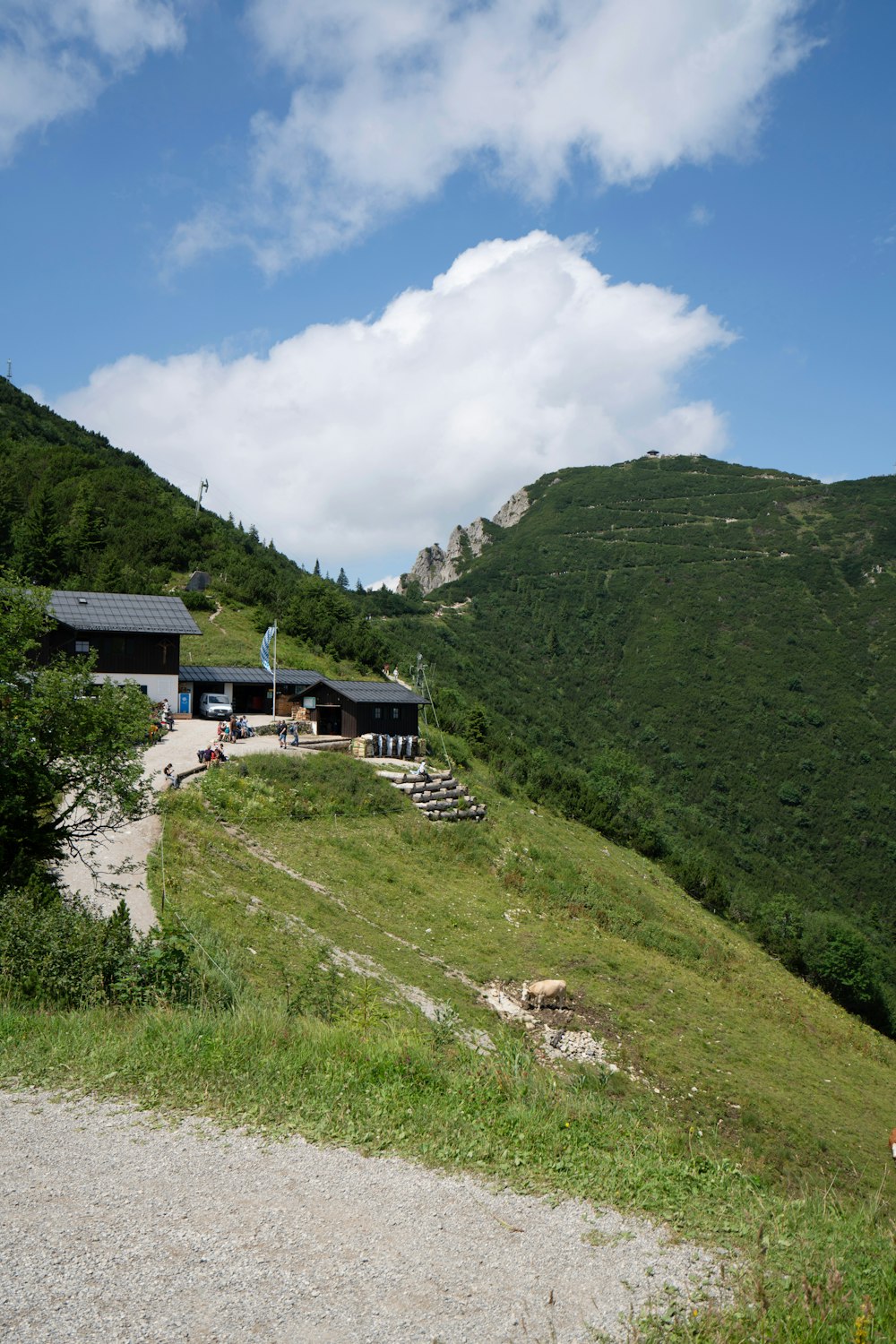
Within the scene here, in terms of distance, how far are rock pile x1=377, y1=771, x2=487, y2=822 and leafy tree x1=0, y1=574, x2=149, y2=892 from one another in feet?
63.6

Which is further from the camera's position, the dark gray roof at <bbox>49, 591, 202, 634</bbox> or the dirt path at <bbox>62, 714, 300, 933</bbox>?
the dark gray roof at <bbox>49, 591, 202, 634</bbox>

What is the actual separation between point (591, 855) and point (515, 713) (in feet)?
158

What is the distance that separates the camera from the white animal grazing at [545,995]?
63.5ft

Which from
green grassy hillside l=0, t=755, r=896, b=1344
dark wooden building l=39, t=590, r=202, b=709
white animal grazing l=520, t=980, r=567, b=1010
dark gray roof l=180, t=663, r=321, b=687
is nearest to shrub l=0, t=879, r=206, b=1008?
green grassy hillside l=0, t=755, r=896, b=1344

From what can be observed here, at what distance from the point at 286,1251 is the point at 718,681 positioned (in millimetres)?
109477

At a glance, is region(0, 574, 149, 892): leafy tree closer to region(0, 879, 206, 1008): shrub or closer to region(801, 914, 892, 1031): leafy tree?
region(0, 879, 206, 1008): shrub

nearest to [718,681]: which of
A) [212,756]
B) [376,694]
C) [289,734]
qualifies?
[376,694]

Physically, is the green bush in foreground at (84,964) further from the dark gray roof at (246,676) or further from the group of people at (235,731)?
the dark gray roof at (246,676)

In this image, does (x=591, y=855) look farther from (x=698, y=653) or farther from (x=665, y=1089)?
(x=698, y=653)

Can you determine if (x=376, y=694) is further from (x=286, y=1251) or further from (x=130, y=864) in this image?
(x=286, y=1251)

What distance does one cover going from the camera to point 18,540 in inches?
2677

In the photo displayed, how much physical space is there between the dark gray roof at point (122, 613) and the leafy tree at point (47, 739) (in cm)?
2980

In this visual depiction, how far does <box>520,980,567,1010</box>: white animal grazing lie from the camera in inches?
762

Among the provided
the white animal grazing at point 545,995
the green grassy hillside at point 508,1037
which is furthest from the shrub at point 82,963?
the white animal grazing at point 545,995
